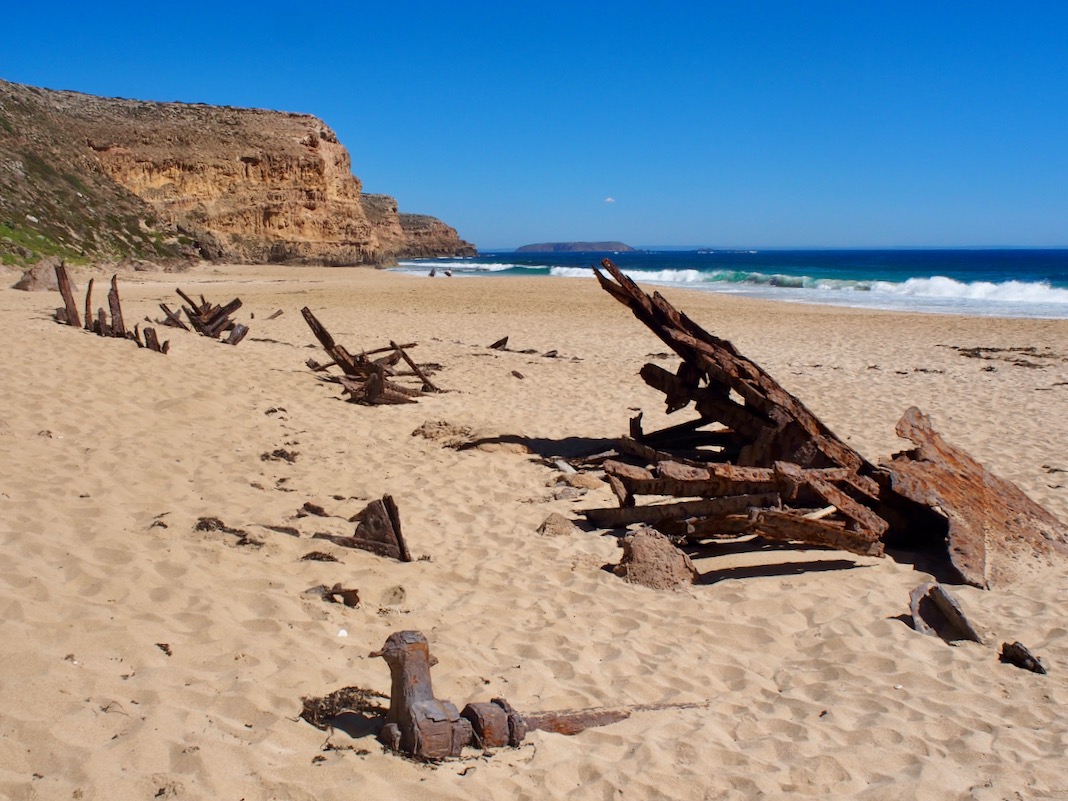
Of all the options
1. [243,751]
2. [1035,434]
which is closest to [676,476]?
[243,751]

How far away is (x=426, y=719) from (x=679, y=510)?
2887 millimetres

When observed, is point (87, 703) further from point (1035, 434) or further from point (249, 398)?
point (1035, 434)

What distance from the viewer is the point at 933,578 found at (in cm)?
525

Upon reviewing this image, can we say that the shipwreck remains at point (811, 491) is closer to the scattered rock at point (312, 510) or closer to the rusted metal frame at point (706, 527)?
the rusted metal frame at point (706, 527)

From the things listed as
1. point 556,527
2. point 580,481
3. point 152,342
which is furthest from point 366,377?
point 556,527

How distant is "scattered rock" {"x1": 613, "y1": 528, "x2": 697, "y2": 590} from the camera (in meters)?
4.93

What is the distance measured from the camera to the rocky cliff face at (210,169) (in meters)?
40.4

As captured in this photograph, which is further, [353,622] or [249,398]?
[249,398]

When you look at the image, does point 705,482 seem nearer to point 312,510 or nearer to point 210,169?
point 312,510

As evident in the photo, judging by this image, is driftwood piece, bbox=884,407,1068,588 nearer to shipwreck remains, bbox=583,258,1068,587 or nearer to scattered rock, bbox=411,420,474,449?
shipwreck remains, bbox=583,258,1068,587

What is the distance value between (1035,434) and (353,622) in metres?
8.70

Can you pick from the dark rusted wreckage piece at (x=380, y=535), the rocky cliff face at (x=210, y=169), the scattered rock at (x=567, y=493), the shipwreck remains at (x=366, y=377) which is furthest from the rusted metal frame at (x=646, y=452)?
the rocky cliff face at (x=210, y=169)

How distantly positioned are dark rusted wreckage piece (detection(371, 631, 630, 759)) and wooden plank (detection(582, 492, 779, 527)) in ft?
8.21

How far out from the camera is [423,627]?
4090 mm
